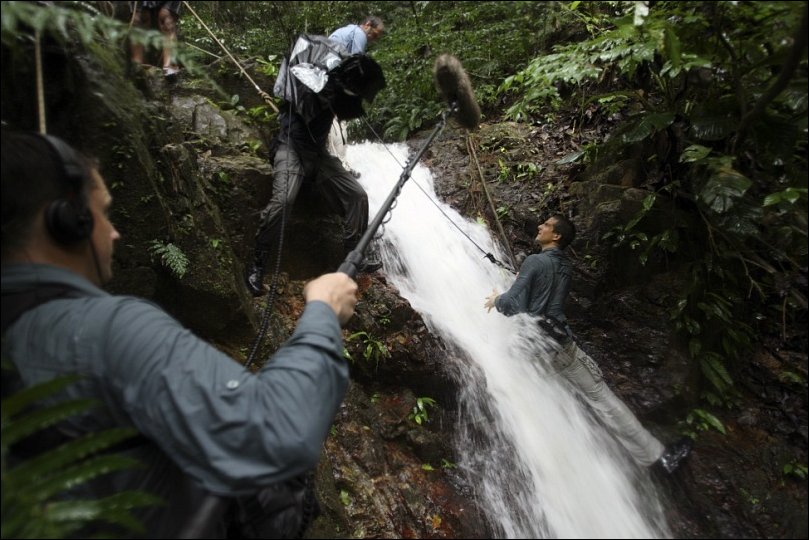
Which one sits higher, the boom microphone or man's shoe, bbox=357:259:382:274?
the boom microphone

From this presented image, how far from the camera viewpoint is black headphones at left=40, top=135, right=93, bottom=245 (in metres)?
1.50

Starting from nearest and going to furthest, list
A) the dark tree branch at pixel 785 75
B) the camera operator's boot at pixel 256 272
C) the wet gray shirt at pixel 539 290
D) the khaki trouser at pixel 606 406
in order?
1. the dark tree branch at pixel 785 75
2. the khaki trouser at pixel 606 406
3. the camera operator's boot at pixel 256 272
4. the wet gray shirt at pixel 539 290

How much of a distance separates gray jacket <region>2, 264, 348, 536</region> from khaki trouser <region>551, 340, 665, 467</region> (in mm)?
3565

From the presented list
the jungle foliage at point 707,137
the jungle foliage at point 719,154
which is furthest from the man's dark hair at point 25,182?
the jungle foliage at point 719,154

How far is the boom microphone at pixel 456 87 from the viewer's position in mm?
3342

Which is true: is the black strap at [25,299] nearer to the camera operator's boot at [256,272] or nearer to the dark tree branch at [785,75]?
the camera operator's boot at [256,272]

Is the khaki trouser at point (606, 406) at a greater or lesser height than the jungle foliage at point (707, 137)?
lesser

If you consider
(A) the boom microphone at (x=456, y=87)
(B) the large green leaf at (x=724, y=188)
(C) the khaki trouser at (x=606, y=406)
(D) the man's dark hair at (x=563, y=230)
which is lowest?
(C) the khaki trouser at (x=606, y=406)

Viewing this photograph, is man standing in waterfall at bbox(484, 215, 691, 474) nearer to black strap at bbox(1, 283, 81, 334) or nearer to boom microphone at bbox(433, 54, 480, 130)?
boom microphone at bbox(433, 54, 480, 130)

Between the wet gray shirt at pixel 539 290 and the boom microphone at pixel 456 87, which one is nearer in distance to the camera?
the boom microphone at pixel 456 87

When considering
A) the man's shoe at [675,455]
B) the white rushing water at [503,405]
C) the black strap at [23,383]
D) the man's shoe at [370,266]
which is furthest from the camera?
the man's shoe at [370,266]

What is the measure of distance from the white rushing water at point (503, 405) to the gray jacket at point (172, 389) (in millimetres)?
1762

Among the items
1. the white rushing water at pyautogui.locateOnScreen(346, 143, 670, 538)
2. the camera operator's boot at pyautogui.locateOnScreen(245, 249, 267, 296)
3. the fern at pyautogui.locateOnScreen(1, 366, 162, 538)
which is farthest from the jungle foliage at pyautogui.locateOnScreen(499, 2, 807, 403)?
the fern at pyautogui.locateOnScreen(1, 366, 162, 538)

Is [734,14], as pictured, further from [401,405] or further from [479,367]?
[401,405]
